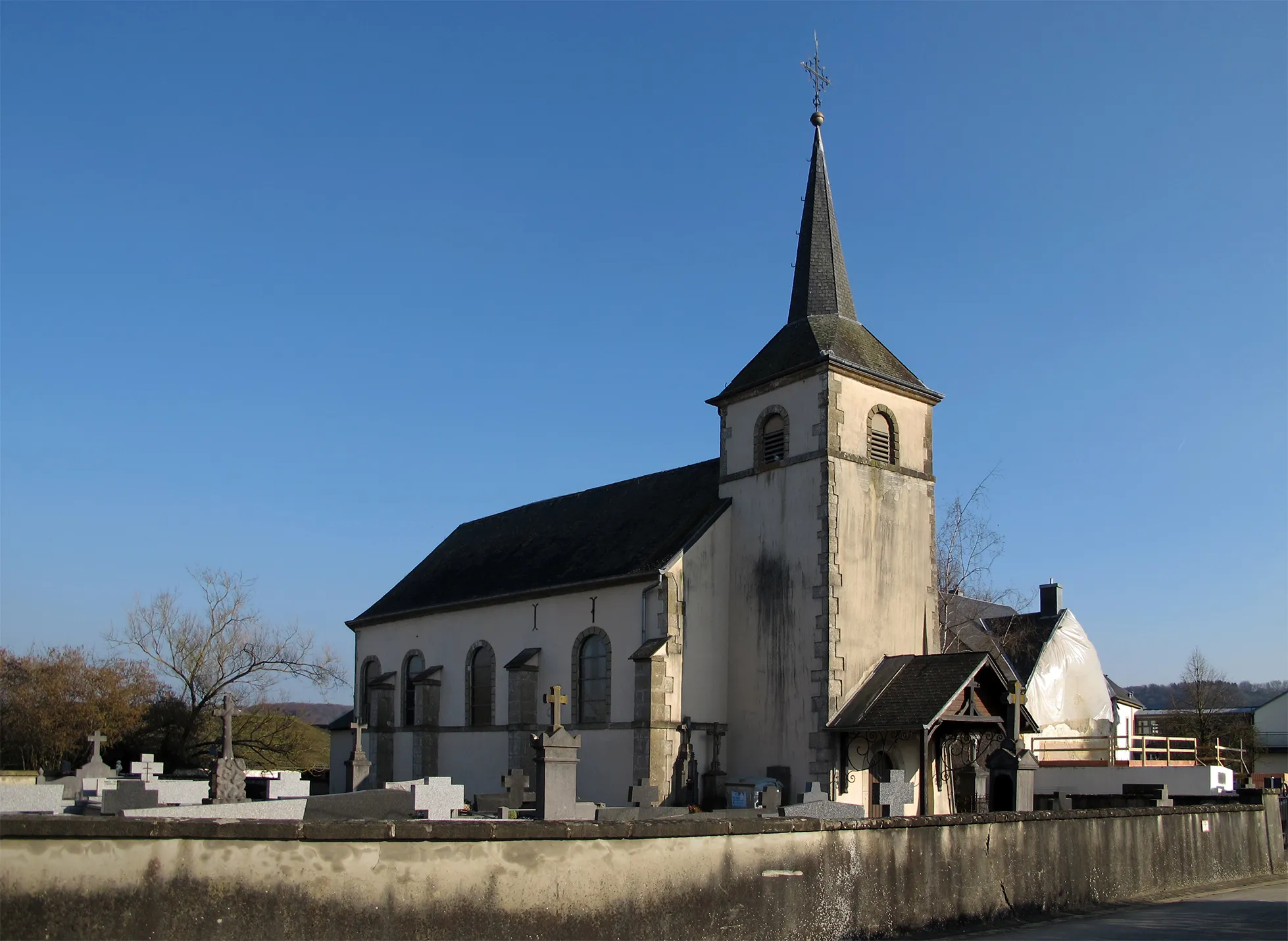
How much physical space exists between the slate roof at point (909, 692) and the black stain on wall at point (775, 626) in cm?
145

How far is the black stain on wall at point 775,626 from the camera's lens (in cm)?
2347

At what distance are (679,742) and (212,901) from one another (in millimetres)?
17004

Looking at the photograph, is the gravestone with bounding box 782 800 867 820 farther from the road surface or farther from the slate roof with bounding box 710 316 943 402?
the slate roof with bounding box 710 316 943 402

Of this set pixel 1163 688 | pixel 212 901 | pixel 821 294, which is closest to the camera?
pixel 212 901

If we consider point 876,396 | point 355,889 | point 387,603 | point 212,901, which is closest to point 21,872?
point 212,901

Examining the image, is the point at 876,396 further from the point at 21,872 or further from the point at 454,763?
the point at 21,872

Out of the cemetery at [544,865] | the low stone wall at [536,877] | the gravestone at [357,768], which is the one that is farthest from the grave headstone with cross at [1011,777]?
the gravestone at [357,768]

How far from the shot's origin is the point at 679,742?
23734 mm

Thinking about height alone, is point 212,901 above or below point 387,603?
below

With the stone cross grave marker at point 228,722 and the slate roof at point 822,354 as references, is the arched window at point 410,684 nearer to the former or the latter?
the slate roof at point 822,354

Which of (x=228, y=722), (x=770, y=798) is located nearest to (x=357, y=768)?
(x=228, y=722)

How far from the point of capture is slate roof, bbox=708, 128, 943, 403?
83.5 feet

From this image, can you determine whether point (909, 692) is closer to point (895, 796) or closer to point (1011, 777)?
point (1011, 777)

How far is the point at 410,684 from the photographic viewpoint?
3341 centimetres
